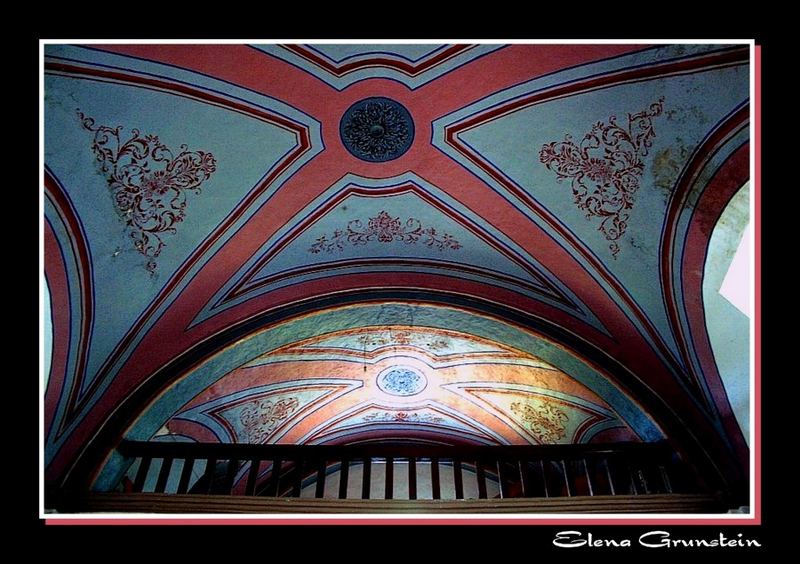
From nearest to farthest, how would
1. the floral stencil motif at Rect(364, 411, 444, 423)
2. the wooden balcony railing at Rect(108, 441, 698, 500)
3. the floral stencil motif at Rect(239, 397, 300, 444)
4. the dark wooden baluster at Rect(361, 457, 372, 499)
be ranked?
the dark wooden baluster at Rect(361, 457, 372, 499)
the wooden balcony railing at Rect(108, 441, 698, 500)
the floral stencil motif at Rect(239, 397, 300, 444)
the floral stencil motif at Rect(364, 411, 444, 423)

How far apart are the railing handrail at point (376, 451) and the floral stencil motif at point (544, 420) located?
2418mm

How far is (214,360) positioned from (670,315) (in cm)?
387

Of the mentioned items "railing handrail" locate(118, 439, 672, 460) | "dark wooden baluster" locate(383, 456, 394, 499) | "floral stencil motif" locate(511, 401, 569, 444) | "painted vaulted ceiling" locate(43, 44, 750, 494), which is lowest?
"dark wooden baluster" locate(383, 456, 394, 499)

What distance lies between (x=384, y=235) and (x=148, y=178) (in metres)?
2.01

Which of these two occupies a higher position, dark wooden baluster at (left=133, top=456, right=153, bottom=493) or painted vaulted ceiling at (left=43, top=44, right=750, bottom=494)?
painted vaulted ceiling at (left=43, top=44, right=750, bottom=494)

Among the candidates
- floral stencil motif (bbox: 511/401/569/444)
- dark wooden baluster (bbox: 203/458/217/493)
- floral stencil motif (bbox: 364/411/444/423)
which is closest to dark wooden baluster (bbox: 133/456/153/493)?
dark wooden baluster (bbox: 203/458/217/493)

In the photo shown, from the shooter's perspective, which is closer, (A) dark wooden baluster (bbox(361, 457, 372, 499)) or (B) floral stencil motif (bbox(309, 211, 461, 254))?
(A) dark wooden baluster (bbox(361, 457, 372, 499))

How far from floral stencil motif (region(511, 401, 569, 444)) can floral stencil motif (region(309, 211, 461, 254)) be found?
9.45 feet

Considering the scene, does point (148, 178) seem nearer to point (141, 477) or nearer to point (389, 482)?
point (141, 477)

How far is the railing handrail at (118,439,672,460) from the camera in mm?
5250

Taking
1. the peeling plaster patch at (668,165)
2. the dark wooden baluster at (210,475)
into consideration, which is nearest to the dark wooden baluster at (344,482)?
the dark wooden baluster at (210,475)

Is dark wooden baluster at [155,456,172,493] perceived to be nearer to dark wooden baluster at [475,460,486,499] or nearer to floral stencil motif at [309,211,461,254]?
floral stencil motif at [309,211,461,254]

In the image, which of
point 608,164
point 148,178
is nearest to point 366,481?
point 148,178

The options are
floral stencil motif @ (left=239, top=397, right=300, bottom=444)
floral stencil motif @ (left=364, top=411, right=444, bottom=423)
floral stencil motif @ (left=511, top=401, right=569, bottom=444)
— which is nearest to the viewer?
floral stencil motif @ (left=511, top=401, right=569, bottom=444)
